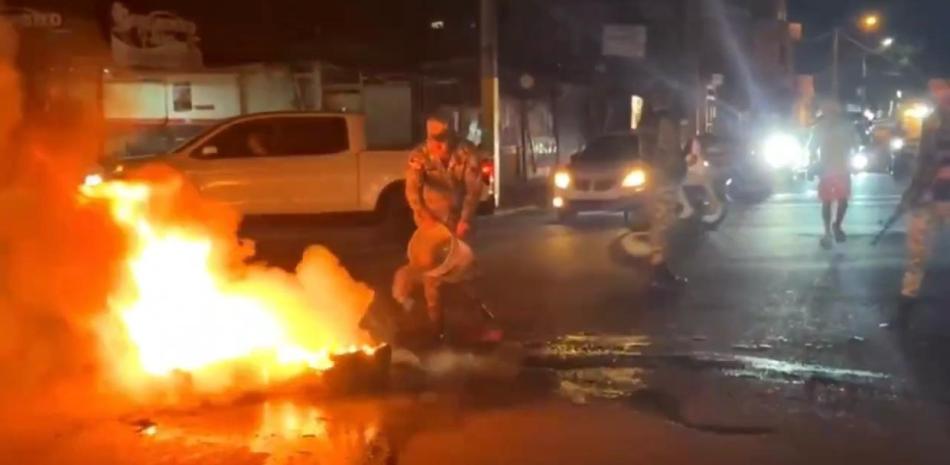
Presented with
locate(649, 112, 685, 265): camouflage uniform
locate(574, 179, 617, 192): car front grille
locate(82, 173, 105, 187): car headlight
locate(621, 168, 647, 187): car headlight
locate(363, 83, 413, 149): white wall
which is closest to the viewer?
locate(82, 173, 105, 187): car headlight

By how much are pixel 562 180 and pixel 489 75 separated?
12.6 ft

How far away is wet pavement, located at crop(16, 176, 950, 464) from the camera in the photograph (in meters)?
7.63

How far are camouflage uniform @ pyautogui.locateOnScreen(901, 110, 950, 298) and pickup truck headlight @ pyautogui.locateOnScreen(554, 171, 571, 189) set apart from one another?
39.4 feet

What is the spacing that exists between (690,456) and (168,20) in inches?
880

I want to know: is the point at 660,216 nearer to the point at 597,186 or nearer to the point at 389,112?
the point at 597,186

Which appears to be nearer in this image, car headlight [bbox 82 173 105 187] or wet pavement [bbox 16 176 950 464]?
wet pavement [bbox 16 176 950 464]

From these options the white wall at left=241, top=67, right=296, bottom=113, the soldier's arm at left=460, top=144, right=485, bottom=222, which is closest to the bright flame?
the soldier's arm at left=460, top=144, right=485, bottom=222

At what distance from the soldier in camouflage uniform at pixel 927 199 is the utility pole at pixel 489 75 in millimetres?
14905

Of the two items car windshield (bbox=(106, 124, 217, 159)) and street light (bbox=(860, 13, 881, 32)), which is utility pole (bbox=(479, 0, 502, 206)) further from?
street light (bbox=(860, 13, 881, 32))

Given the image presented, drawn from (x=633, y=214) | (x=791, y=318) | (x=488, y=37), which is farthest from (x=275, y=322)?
(x=488, y=37)

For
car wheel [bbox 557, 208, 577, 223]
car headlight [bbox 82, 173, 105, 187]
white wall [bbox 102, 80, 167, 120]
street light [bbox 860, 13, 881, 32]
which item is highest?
street light [bbox 860, 13, 881, 32]

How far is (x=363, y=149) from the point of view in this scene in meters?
21.1

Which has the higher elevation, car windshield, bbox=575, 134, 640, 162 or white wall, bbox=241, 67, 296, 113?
white wall, bbox=241, 67, 296, 113

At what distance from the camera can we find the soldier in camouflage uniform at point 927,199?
38.9 feet
